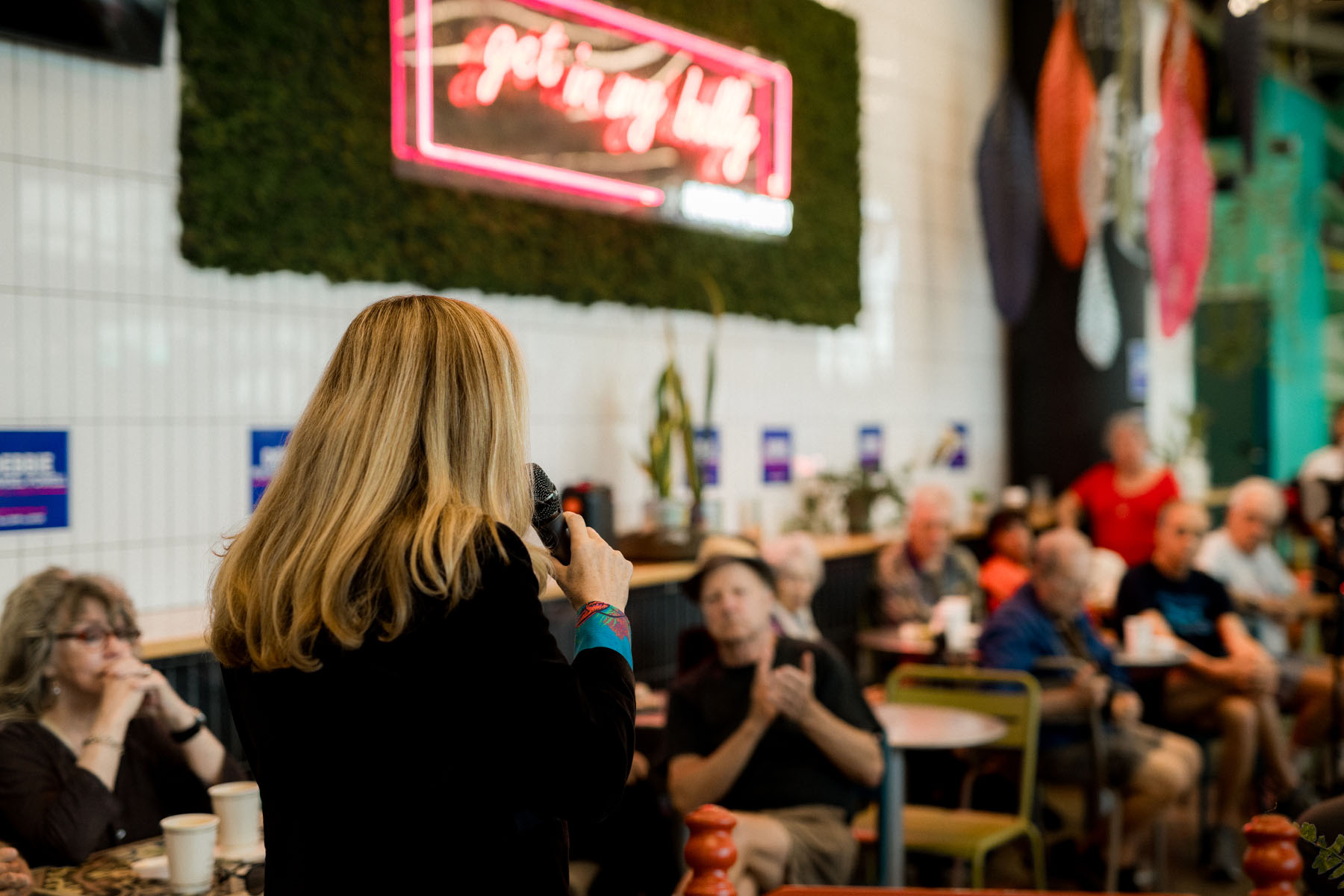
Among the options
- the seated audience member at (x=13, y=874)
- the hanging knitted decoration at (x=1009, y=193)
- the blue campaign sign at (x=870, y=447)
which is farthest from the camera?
the hanging knitted decoration at (x=1009, y=193)

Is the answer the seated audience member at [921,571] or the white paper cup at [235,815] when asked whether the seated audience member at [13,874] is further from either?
the seated audience member at [921,571]

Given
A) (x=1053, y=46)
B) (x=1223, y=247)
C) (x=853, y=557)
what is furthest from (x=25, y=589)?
(x=1223, y=247)

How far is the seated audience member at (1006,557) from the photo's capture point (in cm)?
670

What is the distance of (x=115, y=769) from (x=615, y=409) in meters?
3.79

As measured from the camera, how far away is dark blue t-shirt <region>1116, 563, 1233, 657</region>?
18.7 ft

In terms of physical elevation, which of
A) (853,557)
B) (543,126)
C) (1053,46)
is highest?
(1053,46)

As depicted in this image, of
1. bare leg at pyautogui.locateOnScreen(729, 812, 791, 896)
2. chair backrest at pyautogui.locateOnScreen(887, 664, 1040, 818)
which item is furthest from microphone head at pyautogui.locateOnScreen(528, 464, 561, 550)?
chair backrest at pyautogui.locateOnScreen(887, 664, 1040, 818)

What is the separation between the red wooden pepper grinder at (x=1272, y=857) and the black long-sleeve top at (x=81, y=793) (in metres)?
2.11

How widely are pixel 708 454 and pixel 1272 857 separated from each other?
16.2ft

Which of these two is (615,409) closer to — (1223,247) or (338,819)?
(338,819)

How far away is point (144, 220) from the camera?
4367mm

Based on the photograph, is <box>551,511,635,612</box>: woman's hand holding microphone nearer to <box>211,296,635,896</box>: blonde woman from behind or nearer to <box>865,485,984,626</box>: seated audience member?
<box>211,296,635,896</box>: blonde woman from behind

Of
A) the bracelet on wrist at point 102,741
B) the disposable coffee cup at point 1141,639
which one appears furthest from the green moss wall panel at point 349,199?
the disposable coffee cup at point 1141,639

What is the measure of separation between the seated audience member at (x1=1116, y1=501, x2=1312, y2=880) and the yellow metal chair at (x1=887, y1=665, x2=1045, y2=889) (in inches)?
47.4
